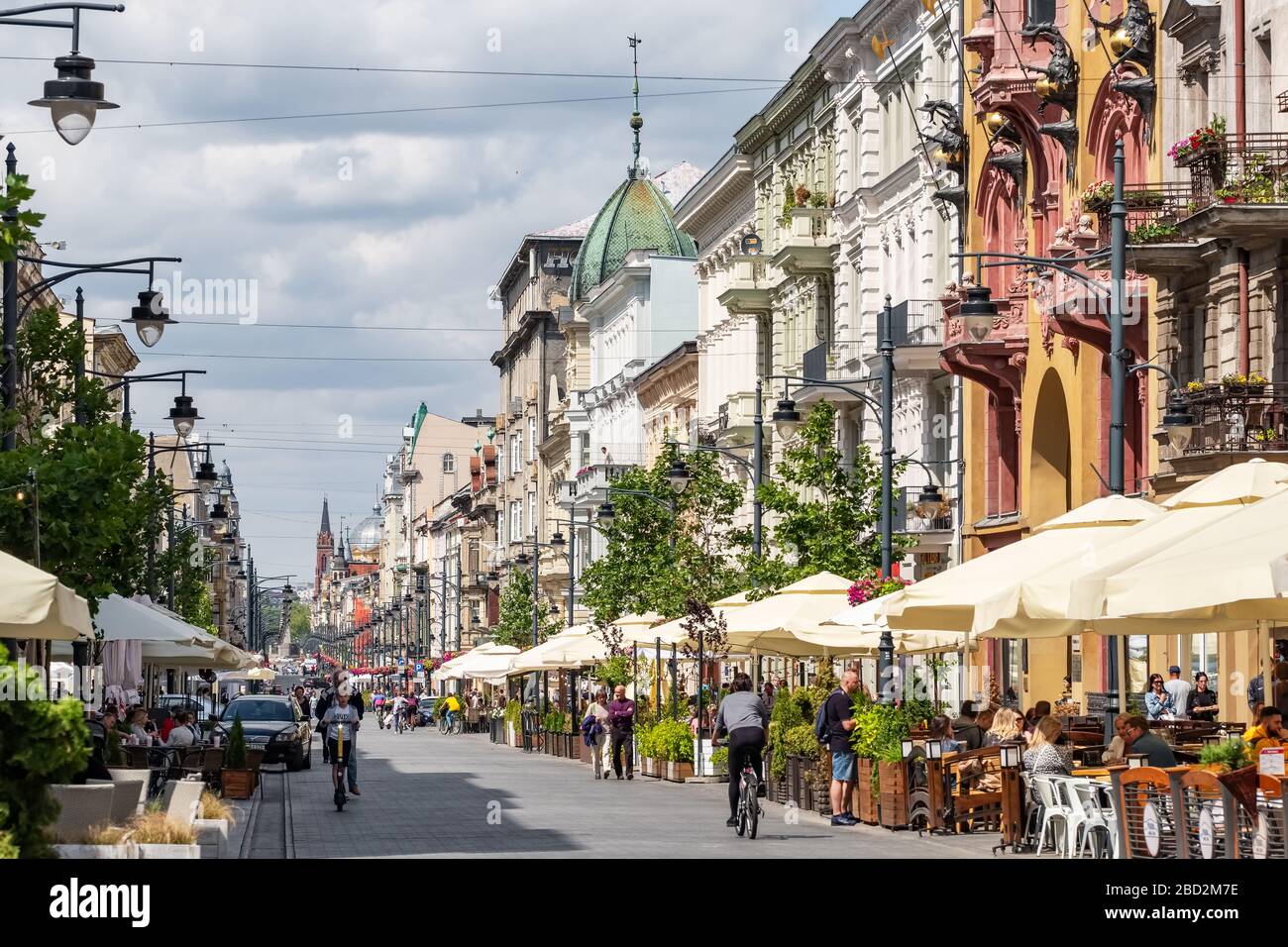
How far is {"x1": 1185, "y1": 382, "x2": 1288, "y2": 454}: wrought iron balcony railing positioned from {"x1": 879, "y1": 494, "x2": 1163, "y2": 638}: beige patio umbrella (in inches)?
322

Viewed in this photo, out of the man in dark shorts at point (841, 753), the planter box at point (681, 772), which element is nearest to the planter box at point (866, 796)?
the man in dark shorts at point (841, 753)

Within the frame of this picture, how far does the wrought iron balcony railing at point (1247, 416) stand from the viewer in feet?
105

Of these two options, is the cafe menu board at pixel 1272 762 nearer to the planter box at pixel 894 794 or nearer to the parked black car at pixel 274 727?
the planter box at pixel 894 794

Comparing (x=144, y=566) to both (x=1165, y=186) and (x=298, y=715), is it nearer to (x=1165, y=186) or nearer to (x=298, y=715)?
(x=298, y=715)

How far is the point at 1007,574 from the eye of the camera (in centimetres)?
2247

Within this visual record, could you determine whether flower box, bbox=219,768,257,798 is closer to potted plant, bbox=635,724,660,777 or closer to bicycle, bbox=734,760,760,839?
bicycle, bbox=734,760,760,839

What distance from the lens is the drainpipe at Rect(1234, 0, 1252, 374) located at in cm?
3422

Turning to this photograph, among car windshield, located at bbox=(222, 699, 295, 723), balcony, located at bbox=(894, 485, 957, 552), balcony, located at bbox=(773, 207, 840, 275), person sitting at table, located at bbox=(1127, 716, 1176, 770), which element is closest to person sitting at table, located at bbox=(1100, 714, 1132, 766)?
person sitting at table, located at bbox=(1127, 716, 1176, 770)

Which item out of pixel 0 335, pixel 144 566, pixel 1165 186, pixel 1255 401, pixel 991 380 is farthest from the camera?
pixel 144 566

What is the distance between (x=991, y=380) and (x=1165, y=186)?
11.7 meters

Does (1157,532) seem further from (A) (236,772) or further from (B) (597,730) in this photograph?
(B) (597,730)

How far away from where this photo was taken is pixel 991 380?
47500 millimetres

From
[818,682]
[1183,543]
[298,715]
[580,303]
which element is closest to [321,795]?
[818,682]
